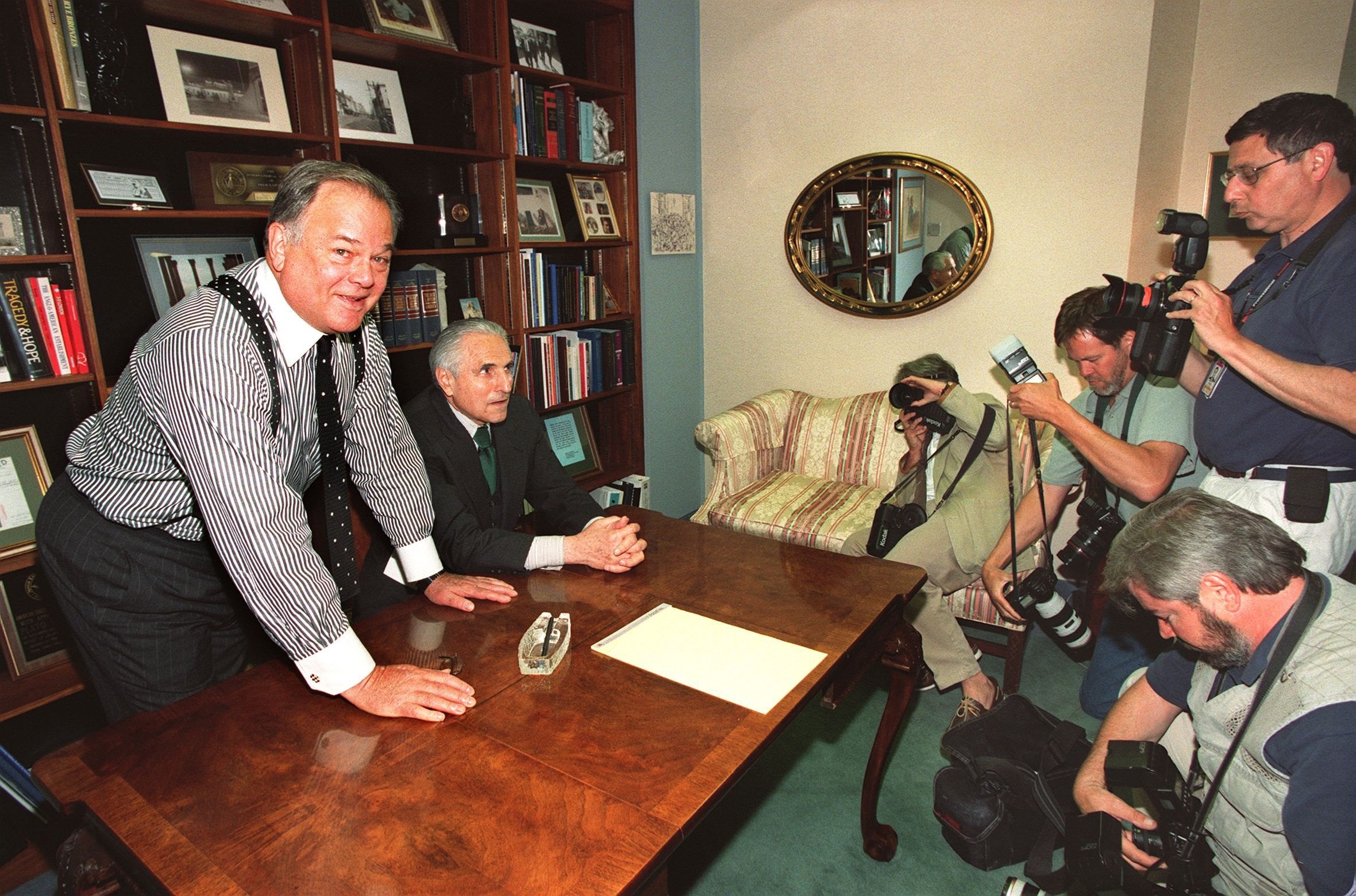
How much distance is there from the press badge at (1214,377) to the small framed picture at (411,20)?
2829 millimetres

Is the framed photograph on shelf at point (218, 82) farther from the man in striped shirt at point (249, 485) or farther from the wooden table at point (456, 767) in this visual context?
the wooden table at point (456, 767)

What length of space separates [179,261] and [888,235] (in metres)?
2.94

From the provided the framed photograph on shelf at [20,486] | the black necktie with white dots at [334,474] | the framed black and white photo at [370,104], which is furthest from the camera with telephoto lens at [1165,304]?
the framed photograph on shelf at [20,486]

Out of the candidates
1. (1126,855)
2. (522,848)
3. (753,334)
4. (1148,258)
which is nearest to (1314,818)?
(1126,855)

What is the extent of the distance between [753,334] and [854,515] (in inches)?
55.6

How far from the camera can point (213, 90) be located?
254cm

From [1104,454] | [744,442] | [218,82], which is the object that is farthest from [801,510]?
[218,82]

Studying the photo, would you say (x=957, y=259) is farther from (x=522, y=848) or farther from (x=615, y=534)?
(x=522, y=848)

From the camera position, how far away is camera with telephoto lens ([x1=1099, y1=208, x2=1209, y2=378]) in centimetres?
206

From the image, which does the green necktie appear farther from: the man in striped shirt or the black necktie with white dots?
the black necktie with white dots

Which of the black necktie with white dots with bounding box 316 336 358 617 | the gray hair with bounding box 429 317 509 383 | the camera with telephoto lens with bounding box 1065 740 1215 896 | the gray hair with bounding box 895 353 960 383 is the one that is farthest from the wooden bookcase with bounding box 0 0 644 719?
the camera with telephoto lens with bounding box 1065 740 1215 896

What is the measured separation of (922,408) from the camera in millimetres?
2803

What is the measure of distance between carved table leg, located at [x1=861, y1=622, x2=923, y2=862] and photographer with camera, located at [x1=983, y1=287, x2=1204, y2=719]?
2.69ft

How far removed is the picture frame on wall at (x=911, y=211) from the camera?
3727 mm
